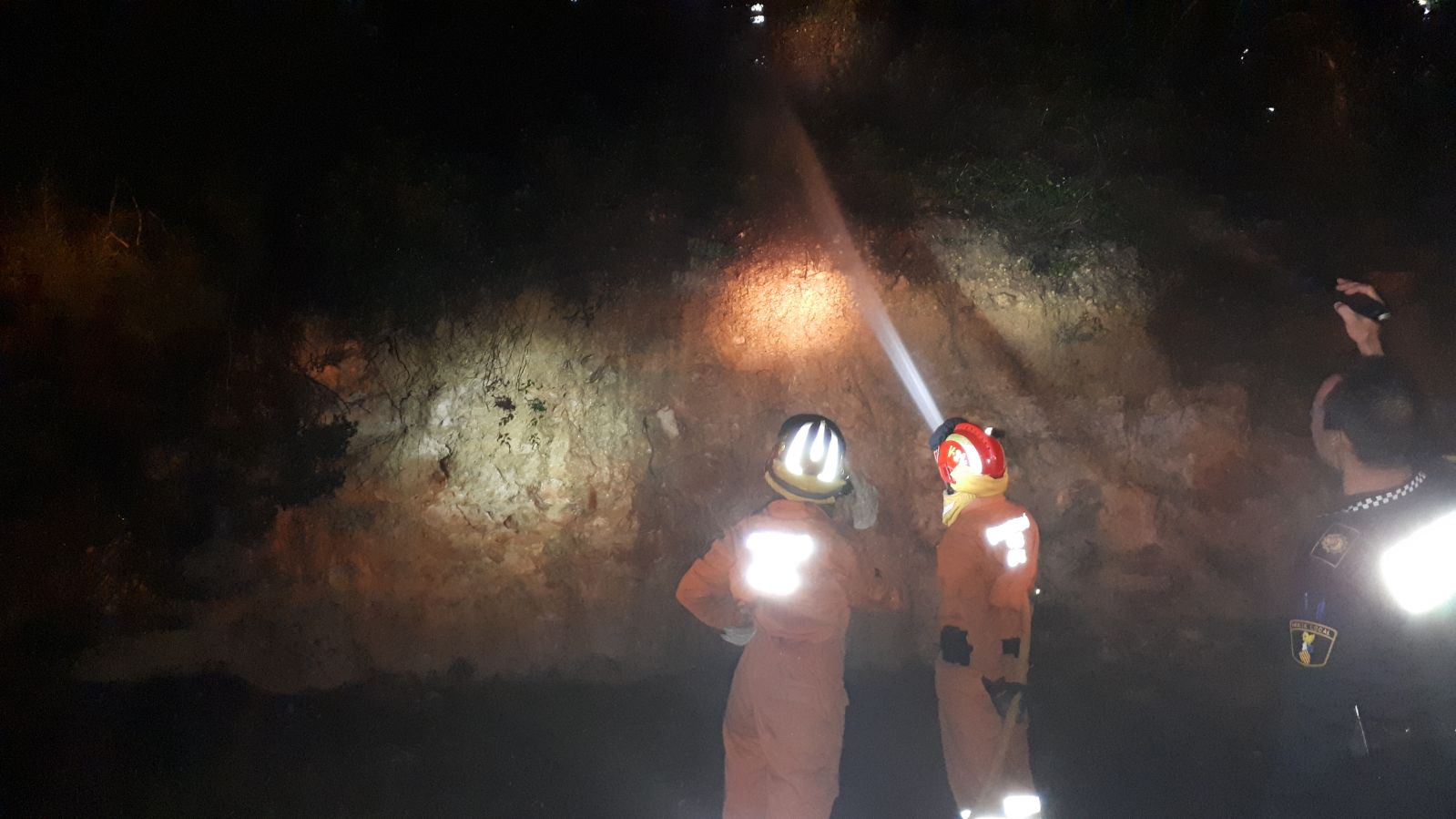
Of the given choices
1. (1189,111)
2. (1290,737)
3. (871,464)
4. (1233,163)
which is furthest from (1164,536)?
(1189,111)

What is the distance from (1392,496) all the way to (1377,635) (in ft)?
2.46

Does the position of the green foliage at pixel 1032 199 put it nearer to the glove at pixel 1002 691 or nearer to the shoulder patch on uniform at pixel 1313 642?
the shoulder patch on uniform at pixel 1313 642

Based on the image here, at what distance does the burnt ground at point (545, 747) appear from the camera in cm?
520

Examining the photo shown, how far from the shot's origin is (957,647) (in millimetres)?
4164

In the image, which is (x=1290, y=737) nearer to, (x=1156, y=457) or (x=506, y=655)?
(x=1156, y=457)

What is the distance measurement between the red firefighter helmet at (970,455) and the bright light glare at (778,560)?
1118 mm

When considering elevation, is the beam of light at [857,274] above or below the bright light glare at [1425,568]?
above

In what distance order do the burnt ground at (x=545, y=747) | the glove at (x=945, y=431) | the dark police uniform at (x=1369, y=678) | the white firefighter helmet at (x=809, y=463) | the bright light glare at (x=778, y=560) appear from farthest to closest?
the burnt ground at (x=545, y=747)
the glove at (x=945, y=431)
the dark police uniform at (x=1369, y=678)
the white firefighter helmet at (x=809, y=463)
the bright light glare at (x=778, y=560)

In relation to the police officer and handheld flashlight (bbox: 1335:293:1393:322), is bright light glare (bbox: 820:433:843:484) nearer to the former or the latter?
the police officer

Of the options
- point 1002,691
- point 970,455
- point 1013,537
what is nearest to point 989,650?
point 1002,691

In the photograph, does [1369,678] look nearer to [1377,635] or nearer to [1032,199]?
[1377,635]

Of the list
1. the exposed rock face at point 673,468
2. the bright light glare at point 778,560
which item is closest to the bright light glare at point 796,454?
the bright light glare at point 778,560

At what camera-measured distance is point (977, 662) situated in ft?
13.9

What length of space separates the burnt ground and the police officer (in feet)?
2.85
